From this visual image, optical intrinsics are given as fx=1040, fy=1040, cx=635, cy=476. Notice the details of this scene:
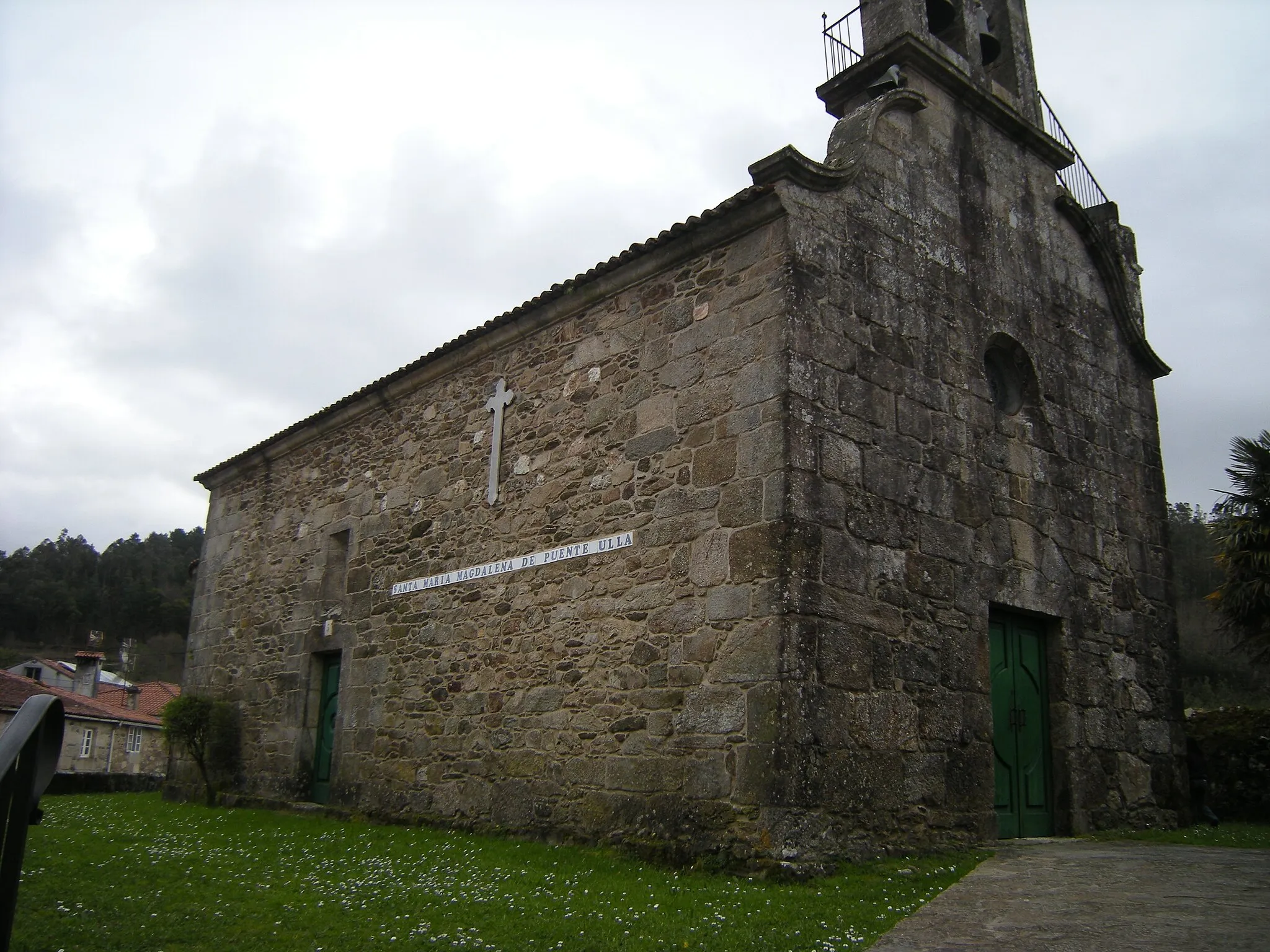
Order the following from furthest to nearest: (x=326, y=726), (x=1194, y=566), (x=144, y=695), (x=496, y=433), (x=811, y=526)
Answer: (x=144, y=695) < (x=1194, y=566) < (x=326, y=726) < (x=496, y=433) < (x=811, y=526)

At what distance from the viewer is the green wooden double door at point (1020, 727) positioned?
8.42 metres

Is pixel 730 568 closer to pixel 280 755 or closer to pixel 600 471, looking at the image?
pixel 600 471

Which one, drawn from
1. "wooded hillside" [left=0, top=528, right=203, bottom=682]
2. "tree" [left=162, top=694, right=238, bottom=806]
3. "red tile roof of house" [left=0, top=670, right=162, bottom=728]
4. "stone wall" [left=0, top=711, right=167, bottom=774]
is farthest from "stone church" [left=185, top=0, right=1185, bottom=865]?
"wooded hillside" [left=0, top=528, right=203, bottom=682]

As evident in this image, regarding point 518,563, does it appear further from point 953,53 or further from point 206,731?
point 206,731

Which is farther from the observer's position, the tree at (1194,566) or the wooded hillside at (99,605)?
the wooded hillside at (99,605)

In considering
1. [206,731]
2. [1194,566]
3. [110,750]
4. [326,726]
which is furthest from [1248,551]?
[110,750]

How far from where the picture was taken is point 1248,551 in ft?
35.2

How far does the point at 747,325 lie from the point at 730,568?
1.85m

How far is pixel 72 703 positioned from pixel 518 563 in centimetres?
2674

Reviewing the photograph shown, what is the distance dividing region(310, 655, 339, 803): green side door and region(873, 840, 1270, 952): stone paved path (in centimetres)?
780

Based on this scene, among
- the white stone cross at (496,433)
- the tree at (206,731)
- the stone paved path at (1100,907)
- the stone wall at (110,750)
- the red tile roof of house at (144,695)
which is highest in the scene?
the white stone cross at (496,433)

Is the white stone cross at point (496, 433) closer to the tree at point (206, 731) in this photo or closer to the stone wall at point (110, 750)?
the tree at point (206, 731)

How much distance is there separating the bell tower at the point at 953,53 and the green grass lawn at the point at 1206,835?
22.0 ft

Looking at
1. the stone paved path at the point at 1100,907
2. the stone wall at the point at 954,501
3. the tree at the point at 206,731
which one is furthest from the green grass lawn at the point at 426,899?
the tree at the point at 206,731
